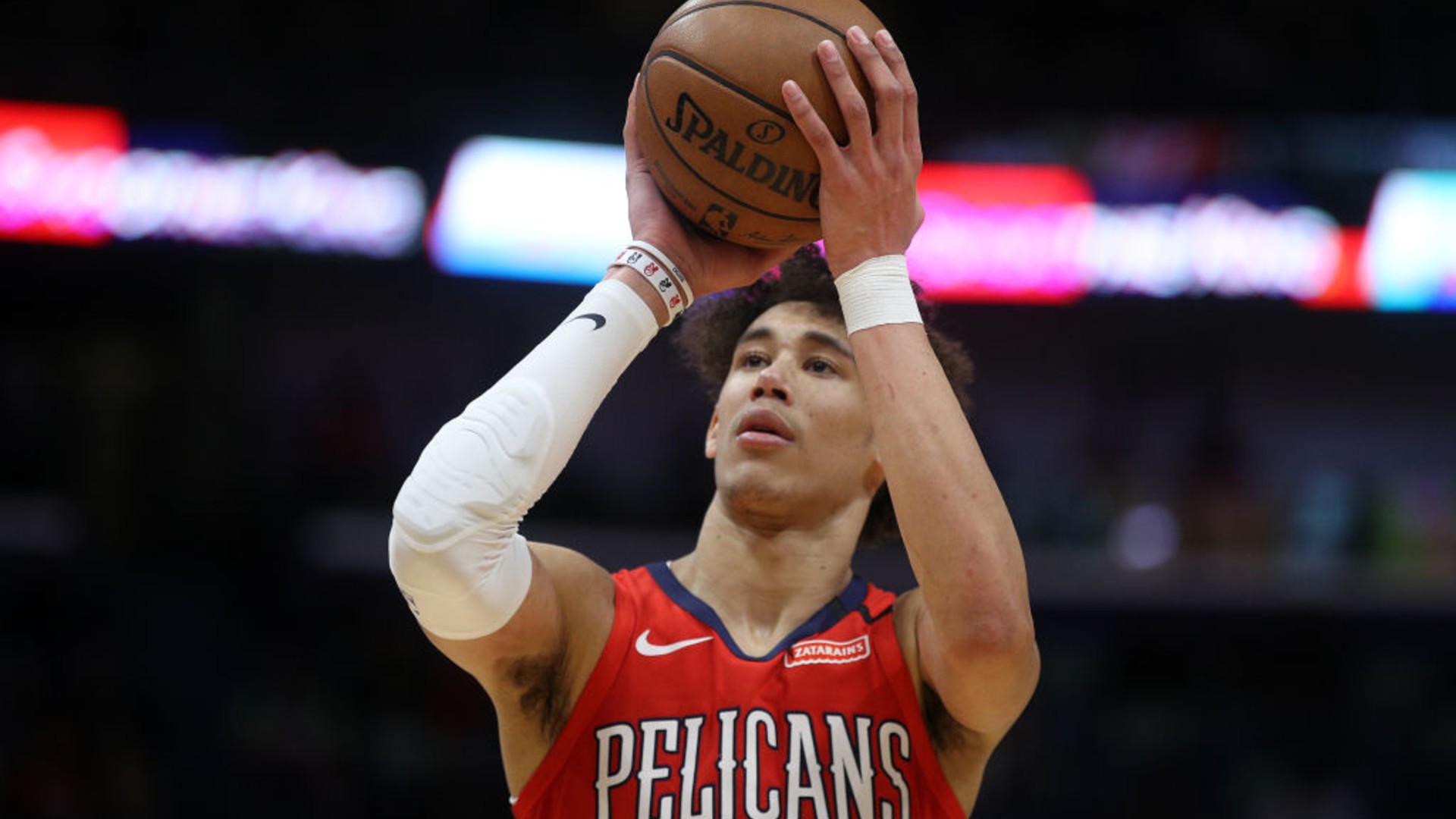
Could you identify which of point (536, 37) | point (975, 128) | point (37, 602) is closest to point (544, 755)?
point (975, 128)

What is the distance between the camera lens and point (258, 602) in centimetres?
941

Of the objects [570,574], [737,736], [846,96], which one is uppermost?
[846,96]

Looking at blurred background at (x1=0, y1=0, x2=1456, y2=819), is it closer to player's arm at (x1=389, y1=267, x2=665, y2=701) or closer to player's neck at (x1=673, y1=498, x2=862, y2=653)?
player's neck at (x1=673, y1=498, x2=862, y2=653)

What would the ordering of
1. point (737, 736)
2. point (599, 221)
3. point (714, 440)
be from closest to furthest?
1. point (737, 736)
2. point (714, 440)
3. point (599, 221)

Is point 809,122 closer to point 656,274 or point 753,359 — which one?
point 656,274

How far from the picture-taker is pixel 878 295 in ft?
7.53

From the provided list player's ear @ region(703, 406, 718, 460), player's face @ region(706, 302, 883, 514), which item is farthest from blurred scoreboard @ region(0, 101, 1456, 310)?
player's face @ region(706, 302, 883, 514)

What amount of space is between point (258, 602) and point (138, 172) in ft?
9.16

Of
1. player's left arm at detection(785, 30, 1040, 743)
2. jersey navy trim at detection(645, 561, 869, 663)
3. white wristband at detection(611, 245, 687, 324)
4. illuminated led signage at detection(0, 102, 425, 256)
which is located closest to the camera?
player's left arm at detection(785, 30, 1040, 743)

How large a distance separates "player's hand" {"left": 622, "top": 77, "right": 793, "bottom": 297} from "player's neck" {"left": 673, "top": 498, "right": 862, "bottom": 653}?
433 millimetres

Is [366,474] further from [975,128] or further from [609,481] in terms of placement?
[975,128]

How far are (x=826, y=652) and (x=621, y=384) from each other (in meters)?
7.93

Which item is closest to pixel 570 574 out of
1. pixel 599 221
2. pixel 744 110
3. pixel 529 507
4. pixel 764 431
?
pixel 529 507

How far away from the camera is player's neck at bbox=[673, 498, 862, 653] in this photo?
8.72ft
